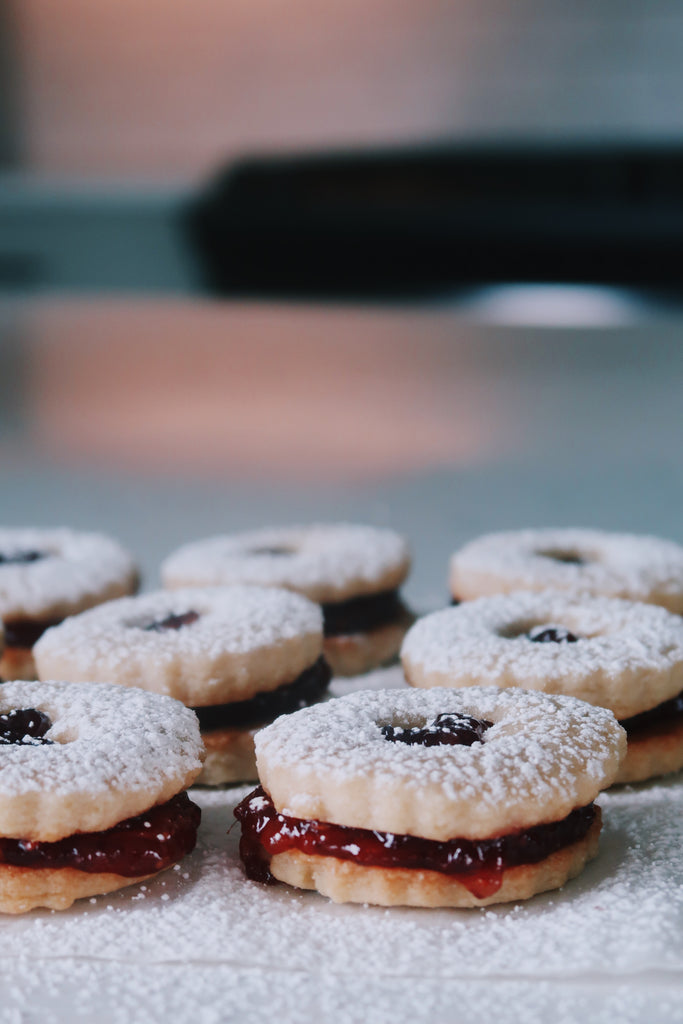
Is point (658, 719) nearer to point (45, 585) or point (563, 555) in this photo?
point (563, 555)

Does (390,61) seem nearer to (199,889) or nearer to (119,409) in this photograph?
(119,409)

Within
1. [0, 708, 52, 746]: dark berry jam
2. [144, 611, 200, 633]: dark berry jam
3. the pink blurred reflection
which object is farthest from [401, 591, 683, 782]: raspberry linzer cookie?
the pink blurred reflection

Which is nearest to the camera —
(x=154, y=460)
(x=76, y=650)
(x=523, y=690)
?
(x=523, y=690)

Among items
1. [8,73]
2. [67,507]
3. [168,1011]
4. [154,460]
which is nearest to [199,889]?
[168,1011]

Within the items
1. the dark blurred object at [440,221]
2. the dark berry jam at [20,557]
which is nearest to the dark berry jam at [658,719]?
the dark berry jam at [20,557]

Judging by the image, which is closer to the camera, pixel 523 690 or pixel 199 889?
pixel 199 889

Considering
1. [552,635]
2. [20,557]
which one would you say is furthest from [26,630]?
[552,635]

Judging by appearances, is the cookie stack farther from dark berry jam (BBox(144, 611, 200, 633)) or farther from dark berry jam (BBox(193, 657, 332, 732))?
dark berry jam (BBox(144, 611, 200, 633))
